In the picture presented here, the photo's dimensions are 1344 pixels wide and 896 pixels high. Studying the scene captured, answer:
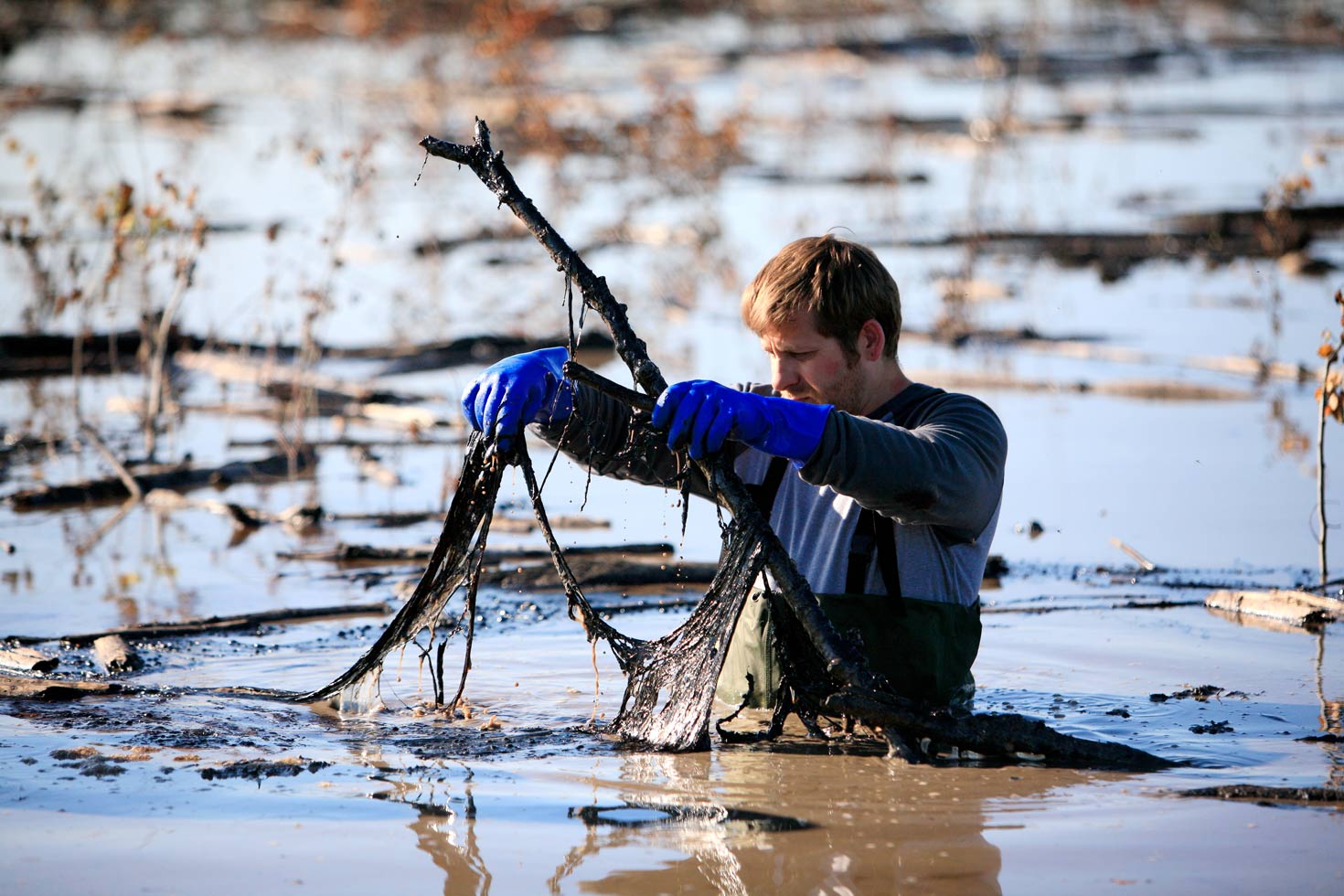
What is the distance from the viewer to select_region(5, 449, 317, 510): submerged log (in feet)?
24.4

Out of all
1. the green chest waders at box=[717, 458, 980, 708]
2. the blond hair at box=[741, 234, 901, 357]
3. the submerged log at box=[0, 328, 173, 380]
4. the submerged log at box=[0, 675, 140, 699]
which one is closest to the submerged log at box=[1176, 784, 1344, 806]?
the green chest waders at box=[717, 458, 980, 708]

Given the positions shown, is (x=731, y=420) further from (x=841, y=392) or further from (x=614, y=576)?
(x=614, y=576)

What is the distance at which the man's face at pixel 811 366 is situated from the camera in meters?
4.51

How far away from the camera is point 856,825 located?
3721 millimetres

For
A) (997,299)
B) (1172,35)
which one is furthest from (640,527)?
(1172,35)

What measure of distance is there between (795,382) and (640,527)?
256 cm

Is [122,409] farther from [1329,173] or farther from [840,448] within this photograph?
[1329,173]

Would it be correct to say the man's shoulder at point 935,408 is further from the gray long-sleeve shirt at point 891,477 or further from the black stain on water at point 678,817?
the black stain on water at point 678,817

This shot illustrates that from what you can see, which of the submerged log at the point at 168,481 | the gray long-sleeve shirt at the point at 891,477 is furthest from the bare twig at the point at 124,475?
the gray long-sleeve shirt at the point at 891,477

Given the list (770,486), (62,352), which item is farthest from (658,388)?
(62,352)

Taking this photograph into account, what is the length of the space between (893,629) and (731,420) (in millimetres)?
809

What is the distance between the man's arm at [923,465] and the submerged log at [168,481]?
4.32 metres

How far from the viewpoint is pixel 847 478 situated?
4.12m

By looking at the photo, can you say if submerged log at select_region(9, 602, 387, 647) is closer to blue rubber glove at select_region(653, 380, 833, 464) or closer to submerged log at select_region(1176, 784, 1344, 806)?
blue rubber glove at select_region(653, 380, 833, 464)
